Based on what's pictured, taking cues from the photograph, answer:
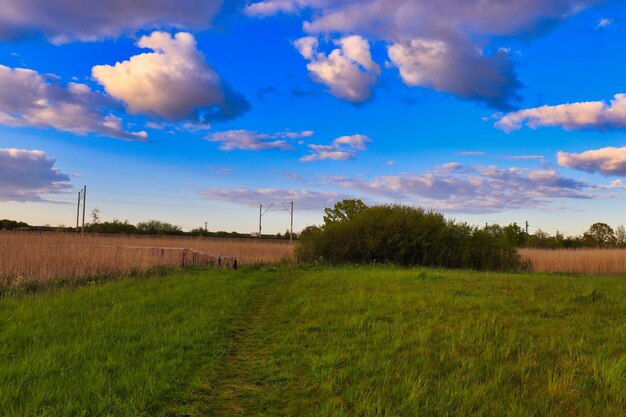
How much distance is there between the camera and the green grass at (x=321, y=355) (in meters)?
4.46

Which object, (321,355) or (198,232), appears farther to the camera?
(198,232)

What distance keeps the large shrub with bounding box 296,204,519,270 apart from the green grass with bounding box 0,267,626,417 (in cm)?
1255

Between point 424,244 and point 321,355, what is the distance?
17622mm

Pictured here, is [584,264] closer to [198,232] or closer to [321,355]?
[321,355]

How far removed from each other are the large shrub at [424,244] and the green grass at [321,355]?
12.5 meters

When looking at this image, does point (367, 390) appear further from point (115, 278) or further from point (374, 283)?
point (115, 278)

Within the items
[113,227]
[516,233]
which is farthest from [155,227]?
[516,233]

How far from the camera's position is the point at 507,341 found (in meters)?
6.27

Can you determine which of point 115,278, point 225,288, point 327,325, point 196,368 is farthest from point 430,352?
point 115,278

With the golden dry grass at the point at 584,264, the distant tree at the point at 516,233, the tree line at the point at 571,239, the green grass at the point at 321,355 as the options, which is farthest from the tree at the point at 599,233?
the green grass at the point at 321,355

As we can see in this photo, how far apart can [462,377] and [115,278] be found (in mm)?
13183

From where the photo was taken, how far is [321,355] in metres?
6.04

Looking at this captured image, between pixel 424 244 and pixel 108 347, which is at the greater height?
pixel 424 244

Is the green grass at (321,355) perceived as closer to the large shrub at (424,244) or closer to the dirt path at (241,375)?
the dirt path at (241,375)
